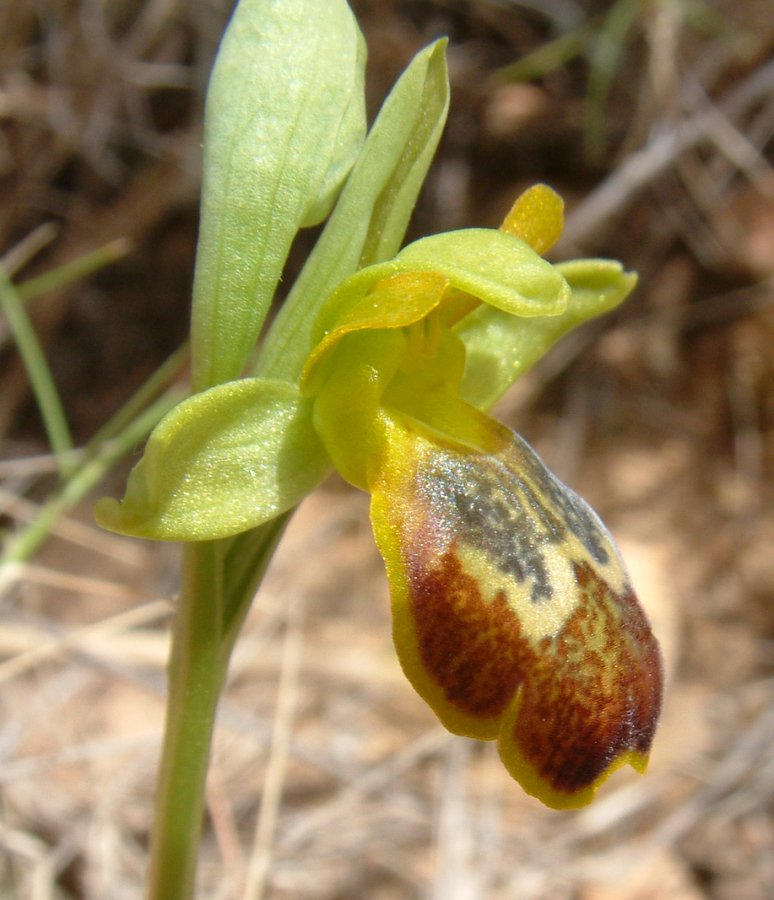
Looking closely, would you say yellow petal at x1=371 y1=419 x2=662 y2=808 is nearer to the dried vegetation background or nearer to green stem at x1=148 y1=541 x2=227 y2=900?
green stem at x1=148 y1=541 x2=227 y2=900

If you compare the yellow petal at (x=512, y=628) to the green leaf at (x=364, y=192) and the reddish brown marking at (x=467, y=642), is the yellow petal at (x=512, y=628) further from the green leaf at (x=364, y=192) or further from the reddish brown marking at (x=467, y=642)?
the green leaf at (x=364, y=192)

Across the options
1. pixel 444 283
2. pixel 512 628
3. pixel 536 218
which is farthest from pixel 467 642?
pixel 536 218

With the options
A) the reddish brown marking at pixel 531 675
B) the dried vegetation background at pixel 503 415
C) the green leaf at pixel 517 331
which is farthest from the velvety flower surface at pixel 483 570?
the dried vegetation background at pixel 503 415

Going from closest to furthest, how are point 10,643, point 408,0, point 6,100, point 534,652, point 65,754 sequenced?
point 534,652 → point 65,754 → point 10,643 → point 6,100 → point 408,0

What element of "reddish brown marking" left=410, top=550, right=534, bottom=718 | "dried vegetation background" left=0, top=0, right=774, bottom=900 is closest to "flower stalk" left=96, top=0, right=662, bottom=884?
"reddish brown marking" left=410, top=550, right=534, bottom=718

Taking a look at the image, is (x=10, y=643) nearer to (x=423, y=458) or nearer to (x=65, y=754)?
(x=65, y=754)

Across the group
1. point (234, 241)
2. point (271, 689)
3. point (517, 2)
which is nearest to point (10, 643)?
point (271, 689)
